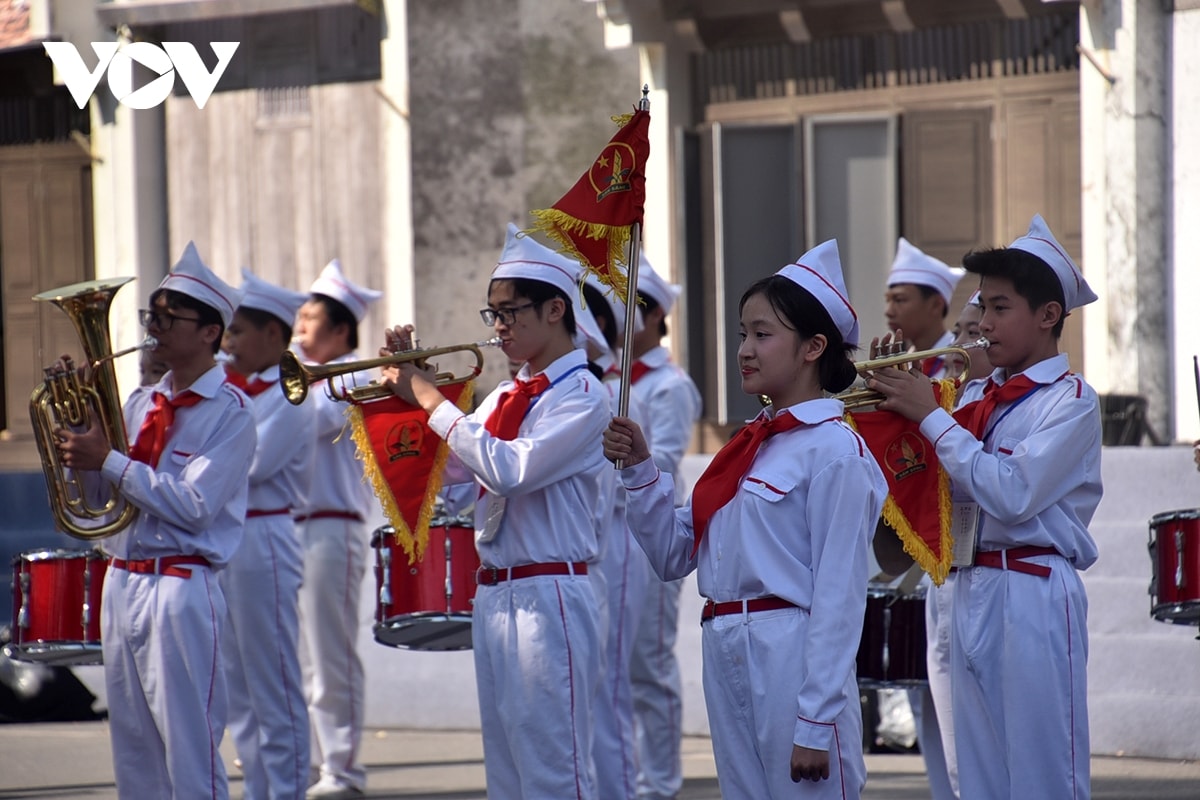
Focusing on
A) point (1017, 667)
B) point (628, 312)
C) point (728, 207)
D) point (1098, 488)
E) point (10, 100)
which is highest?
point (10, 100)

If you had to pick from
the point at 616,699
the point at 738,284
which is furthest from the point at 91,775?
the point at 738,284

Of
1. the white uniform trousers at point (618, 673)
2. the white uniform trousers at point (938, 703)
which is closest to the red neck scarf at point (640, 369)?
the white uniform trousers at point (618, 673)

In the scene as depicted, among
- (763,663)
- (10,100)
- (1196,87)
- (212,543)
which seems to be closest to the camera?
(763,663)

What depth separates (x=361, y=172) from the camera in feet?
43.9

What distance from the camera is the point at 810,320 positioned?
4.37m

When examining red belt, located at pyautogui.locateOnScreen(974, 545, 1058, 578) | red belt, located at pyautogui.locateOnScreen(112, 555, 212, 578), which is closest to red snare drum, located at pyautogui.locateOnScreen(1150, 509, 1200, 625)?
red belt, located at pyautogui.locateOnScreen(974, 545, 1058, 578)

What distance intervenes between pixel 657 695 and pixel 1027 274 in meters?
3.24

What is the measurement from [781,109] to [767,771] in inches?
335

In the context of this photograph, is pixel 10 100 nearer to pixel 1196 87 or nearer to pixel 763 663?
pixel 1196 87

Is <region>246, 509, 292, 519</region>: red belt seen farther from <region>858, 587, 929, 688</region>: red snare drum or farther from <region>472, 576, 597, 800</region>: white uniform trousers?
<region>858, 587, 929, 688</region>: red snare drum

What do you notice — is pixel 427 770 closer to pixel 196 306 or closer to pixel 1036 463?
pixel 196 306

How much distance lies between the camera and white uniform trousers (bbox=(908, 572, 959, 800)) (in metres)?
6.10

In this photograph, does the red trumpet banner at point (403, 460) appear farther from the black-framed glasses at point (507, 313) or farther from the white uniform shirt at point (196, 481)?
the black-framed glasses at point (507, 313)

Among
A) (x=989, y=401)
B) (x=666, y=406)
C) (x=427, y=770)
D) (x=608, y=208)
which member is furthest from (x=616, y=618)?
(x=608, y=208)
